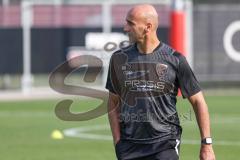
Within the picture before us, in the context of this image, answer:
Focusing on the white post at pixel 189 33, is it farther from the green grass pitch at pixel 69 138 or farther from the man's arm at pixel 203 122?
the man's arm at pixel 203 122

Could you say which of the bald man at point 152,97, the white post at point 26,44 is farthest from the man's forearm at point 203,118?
the white post at point 26,44

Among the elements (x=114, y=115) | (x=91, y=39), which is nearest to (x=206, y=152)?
(x=114, y=115)

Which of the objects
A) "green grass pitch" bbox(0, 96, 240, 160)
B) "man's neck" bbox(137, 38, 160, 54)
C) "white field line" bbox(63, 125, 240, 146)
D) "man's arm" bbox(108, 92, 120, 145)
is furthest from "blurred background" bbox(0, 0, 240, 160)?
"man's neck" bbox(137, 38, 160, 54)

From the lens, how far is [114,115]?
288 inches

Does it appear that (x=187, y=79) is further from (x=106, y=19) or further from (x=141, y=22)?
(x=106, y=19)

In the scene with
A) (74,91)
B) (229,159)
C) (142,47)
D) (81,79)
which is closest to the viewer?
(142,47)

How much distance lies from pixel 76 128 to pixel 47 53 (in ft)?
35.4

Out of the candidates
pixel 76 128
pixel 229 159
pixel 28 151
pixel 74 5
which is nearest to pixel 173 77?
pixel 229 159

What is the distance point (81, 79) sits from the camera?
28.2m

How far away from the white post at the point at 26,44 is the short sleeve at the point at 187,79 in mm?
22692

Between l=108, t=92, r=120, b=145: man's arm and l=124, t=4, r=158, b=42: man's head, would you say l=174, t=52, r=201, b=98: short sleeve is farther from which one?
l=108, t=92, r=120, b=145: man's arm

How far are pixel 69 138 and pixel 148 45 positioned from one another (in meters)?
10.1

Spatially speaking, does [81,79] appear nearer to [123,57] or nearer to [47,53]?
[47,53]

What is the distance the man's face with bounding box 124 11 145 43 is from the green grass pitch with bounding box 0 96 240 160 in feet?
22.8
